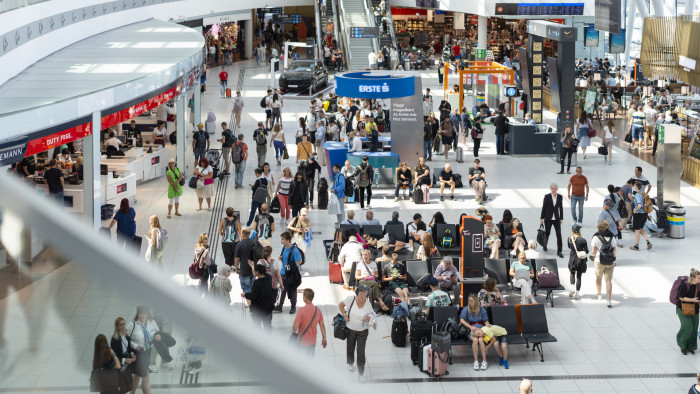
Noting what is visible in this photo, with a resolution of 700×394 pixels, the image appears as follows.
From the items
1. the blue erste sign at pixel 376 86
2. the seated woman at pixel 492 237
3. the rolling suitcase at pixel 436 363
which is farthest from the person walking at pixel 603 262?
the blue erste sign at pixel 376 86

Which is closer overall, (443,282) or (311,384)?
(311,384)

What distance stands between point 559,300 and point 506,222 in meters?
2.04

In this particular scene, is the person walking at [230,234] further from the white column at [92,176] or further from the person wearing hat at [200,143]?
the person wearing hat at [200,143]

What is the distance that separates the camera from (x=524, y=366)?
12.1 m

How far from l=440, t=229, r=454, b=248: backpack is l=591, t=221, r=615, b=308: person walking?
281 centimetres

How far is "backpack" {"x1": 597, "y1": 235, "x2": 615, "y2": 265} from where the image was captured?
47.2 feet

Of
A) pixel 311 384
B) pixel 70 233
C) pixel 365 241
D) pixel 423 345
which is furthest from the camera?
pixel 365 241

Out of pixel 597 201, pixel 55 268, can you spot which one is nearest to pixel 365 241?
pixel 597 201

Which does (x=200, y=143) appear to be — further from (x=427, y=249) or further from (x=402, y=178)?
(x=427, y=249)

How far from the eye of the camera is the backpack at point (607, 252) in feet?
47.2

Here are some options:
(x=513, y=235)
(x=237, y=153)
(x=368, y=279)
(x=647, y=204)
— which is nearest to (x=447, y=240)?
(x=513, y=235)

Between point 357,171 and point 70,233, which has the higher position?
point 70,233

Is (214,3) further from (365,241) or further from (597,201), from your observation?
(365,241)

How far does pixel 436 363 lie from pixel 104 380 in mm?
10608
